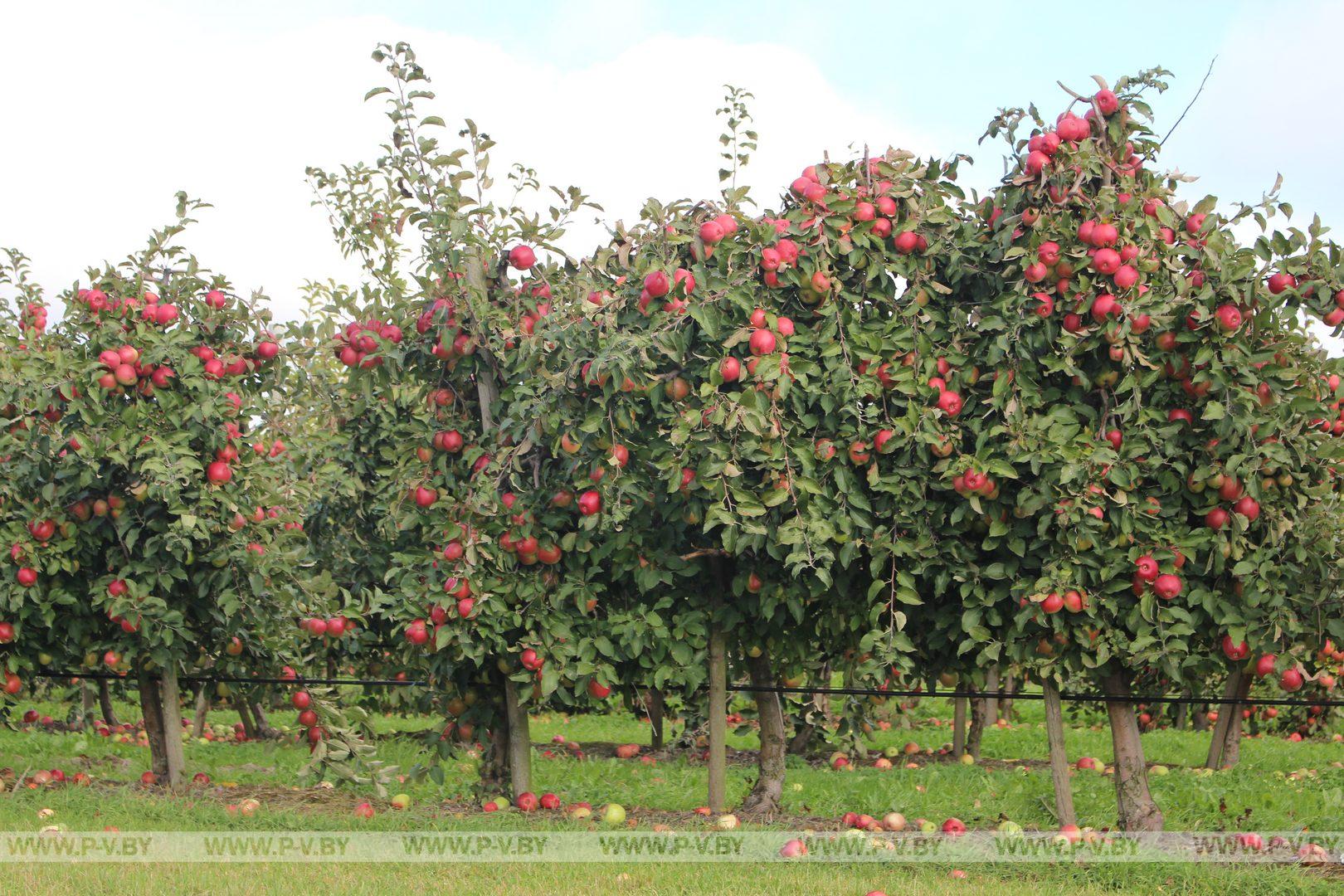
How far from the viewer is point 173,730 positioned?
6887 millimetres

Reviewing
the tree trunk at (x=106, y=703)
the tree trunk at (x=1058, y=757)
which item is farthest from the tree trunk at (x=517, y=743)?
the tree trunk at (x=106, y=703)

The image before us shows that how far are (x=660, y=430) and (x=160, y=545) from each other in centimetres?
297

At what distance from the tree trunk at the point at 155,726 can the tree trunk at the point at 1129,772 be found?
500cm

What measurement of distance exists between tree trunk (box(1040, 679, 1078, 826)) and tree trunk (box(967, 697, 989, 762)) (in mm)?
3271

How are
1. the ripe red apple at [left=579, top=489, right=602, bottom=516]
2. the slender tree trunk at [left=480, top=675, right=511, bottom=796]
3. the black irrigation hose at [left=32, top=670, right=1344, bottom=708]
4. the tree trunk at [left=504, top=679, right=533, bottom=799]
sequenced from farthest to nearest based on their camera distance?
1. the slender tree trunk at [left=480, top=675, right=511, bottom=796]
2. the tree trunk at [left=504, top=679, right=533, bottom=799]
3. the black irrigation hose at [left=32, top=670, right=1344, bottom=708]
4. the ripe red apple at [left=579, top=489, right=602, bottom=516]

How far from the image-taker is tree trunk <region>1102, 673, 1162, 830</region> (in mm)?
5180

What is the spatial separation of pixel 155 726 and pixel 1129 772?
203 inches

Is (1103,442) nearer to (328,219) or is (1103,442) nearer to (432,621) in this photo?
(432,621)

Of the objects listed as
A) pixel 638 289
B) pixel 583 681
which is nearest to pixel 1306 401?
pixel 638 289

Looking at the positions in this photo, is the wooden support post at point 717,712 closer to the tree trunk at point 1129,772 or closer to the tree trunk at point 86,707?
the tree trunk at point 1129,772

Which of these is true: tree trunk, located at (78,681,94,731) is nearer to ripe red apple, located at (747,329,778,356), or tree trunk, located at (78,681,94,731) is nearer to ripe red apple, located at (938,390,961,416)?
ripe red apple, located at (747,329,778,356)

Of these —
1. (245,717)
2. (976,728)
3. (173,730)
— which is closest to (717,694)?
(173,730)

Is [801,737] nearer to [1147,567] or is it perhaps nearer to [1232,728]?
[1232,728]

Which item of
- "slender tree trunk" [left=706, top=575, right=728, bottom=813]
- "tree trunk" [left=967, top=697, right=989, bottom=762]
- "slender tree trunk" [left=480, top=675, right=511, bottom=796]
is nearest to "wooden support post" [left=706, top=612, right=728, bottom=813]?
"slender tree trunk" [left=706, top=575, right=728, bottom=813]
